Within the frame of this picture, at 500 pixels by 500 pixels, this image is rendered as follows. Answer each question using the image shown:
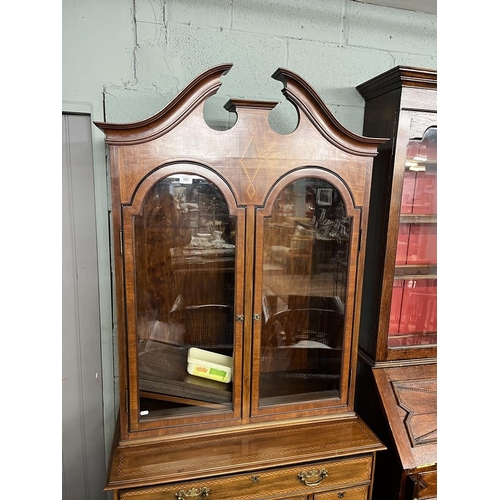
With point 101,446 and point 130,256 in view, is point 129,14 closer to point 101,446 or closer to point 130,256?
point 130,256

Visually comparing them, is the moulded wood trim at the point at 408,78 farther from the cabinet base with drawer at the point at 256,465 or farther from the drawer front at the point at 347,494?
the drawer front at the point at 347,494

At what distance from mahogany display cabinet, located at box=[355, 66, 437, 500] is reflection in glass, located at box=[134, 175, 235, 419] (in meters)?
0.53

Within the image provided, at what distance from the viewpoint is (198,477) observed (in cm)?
103

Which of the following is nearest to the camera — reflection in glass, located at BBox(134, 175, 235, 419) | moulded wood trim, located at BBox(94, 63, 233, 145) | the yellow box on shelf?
moulded wood trim, located at BBox(94, 63, 233, 145)

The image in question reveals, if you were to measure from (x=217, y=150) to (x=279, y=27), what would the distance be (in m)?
0.63

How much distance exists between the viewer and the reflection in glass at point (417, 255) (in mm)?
1287

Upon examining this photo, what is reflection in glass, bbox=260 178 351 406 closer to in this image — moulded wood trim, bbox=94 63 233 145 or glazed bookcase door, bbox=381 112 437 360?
glazed bookcase door, bbox=381 112 437 360

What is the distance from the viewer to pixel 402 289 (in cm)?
138

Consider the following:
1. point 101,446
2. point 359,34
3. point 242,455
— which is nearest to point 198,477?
point 242,455

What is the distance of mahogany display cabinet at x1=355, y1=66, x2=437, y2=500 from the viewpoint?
1.18 meters

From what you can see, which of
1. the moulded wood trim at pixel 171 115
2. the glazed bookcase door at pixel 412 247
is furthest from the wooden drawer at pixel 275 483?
the moulded wood trim at pixel 171 115

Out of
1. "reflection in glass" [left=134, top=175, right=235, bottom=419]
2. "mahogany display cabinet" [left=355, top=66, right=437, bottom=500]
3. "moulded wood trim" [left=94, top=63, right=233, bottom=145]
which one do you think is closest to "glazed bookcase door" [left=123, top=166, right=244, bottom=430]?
"reflection in glass" [left=134, top=175, right=235, bottom=419]

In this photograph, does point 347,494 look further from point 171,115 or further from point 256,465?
point 171,115

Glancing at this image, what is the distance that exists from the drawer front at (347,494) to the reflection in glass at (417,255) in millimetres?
471
